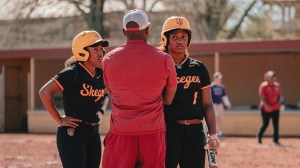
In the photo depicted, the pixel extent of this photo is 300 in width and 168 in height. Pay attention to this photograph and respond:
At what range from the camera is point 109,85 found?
494cm

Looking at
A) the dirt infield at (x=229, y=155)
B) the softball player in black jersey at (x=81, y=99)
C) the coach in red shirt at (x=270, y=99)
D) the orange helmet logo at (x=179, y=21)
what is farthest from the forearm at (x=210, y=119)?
the coach in red shirt at (x=270, y=99)

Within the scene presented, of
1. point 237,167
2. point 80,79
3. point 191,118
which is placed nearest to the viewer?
point 191,118

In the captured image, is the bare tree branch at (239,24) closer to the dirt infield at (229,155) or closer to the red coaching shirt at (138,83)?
the dirt infield at (229,155)

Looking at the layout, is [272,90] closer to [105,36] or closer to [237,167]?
[237,167]

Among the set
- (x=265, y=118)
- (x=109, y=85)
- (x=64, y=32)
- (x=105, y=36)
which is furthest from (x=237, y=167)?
(x=64, y=32)

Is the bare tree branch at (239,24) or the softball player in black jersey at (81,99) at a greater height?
the bare tree branch at (239,24)

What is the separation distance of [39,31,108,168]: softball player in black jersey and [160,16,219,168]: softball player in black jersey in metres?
0.84

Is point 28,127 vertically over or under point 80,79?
under

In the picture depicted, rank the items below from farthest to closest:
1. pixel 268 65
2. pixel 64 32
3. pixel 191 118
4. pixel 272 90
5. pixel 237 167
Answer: pixel 64 32 → pixel 268 65 → pixel 272 90 → pixel 237 167 → pixel 191 118

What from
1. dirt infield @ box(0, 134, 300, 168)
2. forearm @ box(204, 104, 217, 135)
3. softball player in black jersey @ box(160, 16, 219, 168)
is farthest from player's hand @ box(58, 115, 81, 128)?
dirt infield @ box(0, 134, 300, 168)

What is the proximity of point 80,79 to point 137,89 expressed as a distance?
1457 millimetres

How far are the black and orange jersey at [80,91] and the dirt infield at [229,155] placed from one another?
198 inches

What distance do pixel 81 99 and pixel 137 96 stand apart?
1429 millimetres

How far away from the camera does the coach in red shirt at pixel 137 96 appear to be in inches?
187
